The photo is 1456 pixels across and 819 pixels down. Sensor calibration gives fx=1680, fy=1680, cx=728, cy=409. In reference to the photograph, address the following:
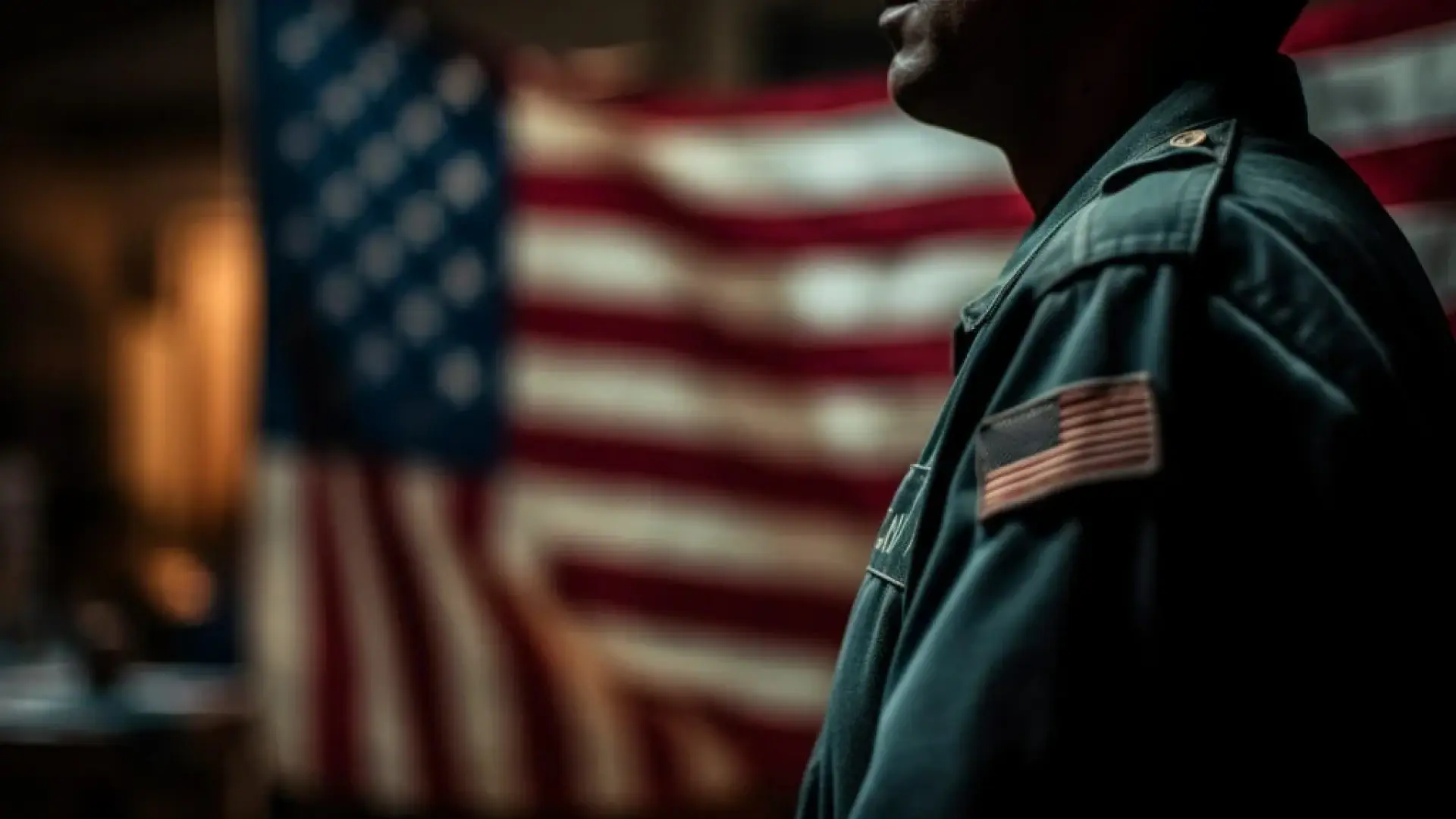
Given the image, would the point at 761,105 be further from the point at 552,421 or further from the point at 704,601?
the point at 704,601

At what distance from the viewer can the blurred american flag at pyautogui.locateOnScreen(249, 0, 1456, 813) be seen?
118 inches

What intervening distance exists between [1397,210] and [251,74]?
6.67ft

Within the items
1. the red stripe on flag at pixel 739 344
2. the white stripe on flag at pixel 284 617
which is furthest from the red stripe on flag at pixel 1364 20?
the white stripe on flag at pixel 284 617

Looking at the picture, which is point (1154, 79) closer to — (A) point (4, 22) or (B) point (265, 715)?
(B) point (265, 715)

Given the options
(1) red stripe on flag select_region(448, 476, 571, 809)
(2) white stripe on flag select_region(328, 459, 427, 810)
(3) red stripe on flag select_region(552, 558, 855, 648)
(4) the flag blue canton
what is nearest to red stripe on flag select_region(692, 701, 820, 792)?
(3) red stripe on flag select_region(552, 558, 855, 648)

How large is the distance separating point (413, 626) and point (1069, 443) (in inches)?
93.0

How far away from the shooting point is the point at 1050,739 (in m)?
0.73

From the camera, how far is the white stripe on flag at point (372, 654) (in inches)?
117

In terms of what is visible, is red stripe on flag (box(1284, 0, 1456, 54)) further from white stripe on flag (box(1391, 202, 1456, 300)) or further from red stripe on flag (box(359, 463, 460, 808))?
red stripe on flag (box(359, 463, 460, 808))

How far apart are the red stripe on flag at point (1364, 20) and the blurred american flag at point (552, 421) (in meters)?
0.56

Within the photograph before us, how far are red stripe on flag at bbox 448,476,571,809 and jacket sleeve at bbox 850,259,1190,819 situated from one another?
227 centimetres

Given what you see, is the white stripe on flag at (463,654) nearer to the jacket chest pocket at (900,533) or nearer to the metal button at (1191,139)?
the jacket chest pocket at (900,533)

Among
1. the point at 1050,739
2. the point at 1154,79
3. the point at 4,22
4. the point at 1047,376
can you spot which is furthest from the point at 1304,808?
the point at 4,22

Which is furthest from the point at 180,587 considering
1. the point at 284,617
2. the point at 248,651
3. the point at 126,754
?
the point at 284,617
